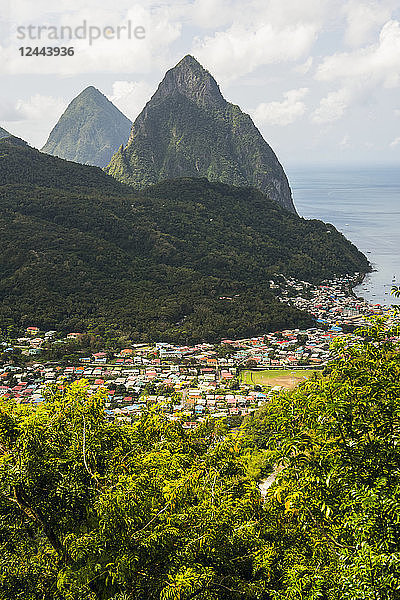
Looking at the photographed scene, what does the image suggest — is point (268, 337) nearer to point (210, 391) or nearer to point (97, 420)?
point (210, 391)

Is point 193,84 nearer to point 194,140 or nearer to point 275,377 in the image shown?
point 194,140

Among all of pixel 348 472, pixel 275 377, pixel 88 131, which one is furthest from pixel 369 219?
pixel 88 131

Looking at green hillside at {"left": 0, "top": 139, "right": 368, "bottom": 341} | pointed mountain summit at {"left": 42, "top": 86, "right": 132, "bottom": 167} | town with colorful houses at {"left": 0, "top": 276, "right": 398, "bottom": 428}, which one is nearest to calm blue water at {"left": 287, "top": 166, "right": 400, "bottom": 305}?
green hillside at {"left": 0, "top": 139, "right": 368, "bottom": 341}

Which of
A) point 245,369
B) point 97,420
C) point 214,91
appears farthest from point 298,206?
point 97,420

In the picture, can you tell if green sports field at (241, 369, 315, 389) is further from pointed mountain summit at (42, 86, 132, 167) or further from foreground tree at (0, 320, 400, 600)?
pointed mountain summit at (42, 86, 132, 167)

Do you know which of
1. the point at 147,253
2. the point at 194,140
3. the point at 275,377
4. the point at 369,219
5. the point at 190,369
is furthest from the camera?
the point at 194,140

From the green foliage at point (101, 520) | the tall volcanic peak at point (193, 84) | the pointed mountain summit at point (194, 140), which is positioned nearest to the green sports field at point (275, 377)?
the green foliage at point (101, 520)
